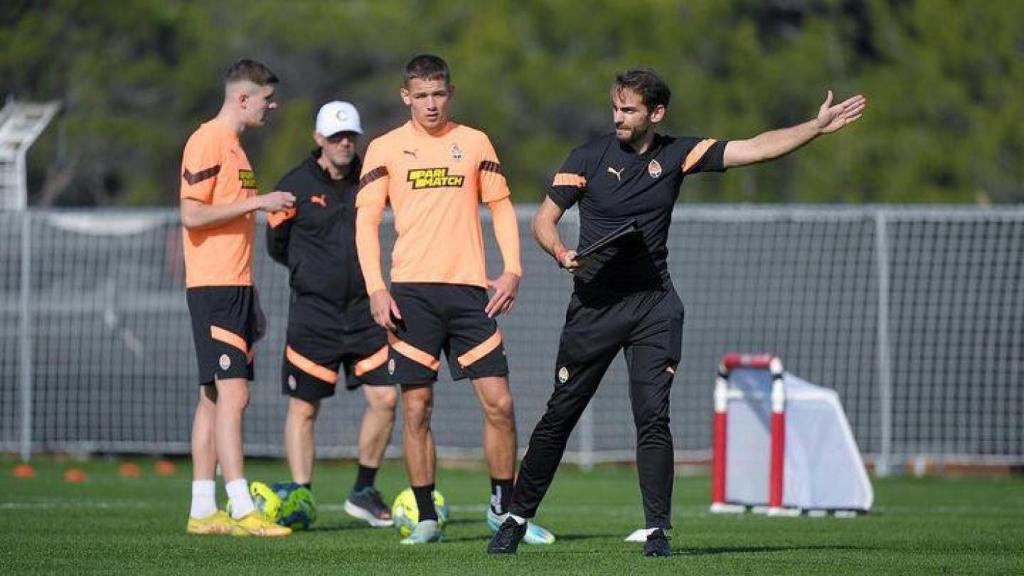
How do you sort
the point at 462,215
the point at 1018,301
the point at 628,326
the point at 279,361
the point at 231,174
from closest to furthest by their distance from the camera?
the point at 628,326 < the point at 462,215 < the point at 231,174 < the point at 1018,301 < the point at 279,361

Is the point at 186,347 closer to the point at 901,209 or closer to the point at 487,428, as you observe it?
the point at 901,209

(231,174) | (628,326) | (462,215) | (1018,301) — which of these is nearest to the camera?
(628,326)

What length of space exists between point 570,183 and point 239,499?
8.61ft

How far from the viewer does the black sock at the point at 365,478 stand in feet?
34.3

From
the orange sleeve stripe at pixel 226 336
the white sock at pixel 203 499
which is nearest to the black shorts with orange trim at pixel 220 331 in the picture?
the orange sleeve stripe at pixel 226 336

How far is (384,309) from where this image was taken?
341 inches

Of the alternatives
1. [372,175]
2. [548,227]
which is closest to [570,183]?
[548,227]

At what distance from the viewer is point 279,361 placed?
16.8m

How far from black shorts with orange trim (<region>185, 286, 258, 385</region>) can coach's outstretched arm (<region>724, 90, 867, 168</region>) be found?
2917 millimetres

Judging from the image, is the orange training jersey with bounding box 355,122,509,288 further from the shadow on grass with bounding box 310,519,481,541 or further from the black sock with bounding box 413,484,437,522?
the shadow on grass with bounding box 310,519,481,541

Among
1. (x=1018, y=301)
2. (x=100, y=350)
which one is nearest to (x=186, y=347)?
(x=100, y=350)

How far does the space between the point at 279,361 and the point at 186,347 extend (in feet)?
2.93

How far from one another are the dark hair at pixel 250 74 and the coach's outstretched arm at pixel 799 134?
2875 mm

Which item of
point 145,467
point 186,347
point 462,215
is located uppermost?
point 462,215
